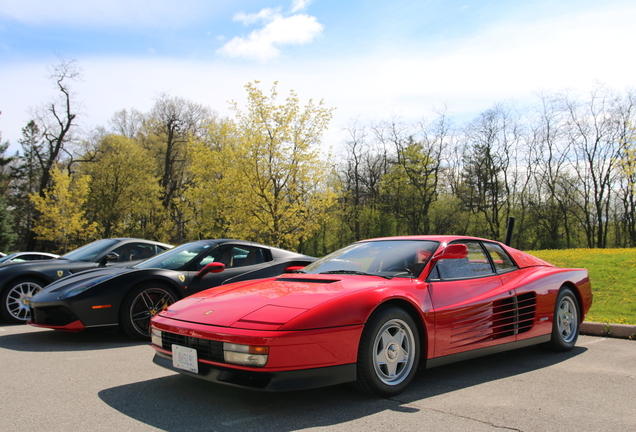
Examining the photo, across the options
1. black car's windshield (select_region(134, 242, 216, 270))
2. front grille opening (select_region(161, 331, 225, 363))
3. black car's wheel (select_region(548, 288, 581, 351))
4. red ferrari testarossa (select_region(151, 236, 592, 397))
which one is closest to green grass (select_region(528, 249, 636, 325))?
black car's wheel (select_region(548, 288, 581, 351))

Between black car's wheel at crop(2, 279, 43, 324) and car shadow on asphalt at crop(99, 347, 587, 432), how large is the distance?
4.79 meters

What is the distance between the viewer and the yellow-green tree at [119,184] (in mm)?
38969

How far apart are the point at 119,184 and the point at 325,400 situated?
39.5m

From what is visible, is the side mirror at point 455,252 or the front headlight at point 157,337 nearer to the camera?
the front headlight at point 157,337

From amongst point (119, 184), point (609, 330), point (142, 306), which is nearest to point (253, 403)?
point (142, 306)

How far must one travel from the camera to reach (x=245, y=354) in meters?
3.18

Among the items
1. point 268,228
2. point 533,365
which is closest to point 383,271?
point 533,365

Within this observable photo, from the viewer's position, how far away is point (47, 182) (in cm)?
4238

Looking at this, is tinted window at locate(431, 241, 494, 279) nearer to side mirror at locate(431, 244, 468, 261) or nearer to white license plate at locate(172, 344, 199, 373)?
side mirror at locate(431, 244, 468, 261)

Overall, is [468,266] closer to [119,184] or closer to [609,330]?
[609,330]

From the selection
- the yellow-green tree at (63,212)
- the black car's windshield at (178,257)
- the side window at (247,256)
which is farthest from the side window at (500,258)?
the yellow-green tree at (63,212)

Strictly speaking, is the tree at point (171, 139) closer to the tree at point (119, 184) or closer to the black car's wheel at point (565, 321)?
the tree at point (119, 184)

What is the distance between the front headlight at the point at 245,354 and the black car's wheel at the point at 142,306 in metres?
3.34

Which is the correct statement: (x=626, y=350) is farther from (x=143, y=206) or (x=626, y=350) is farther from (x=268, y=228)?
(x=143, y=206)
